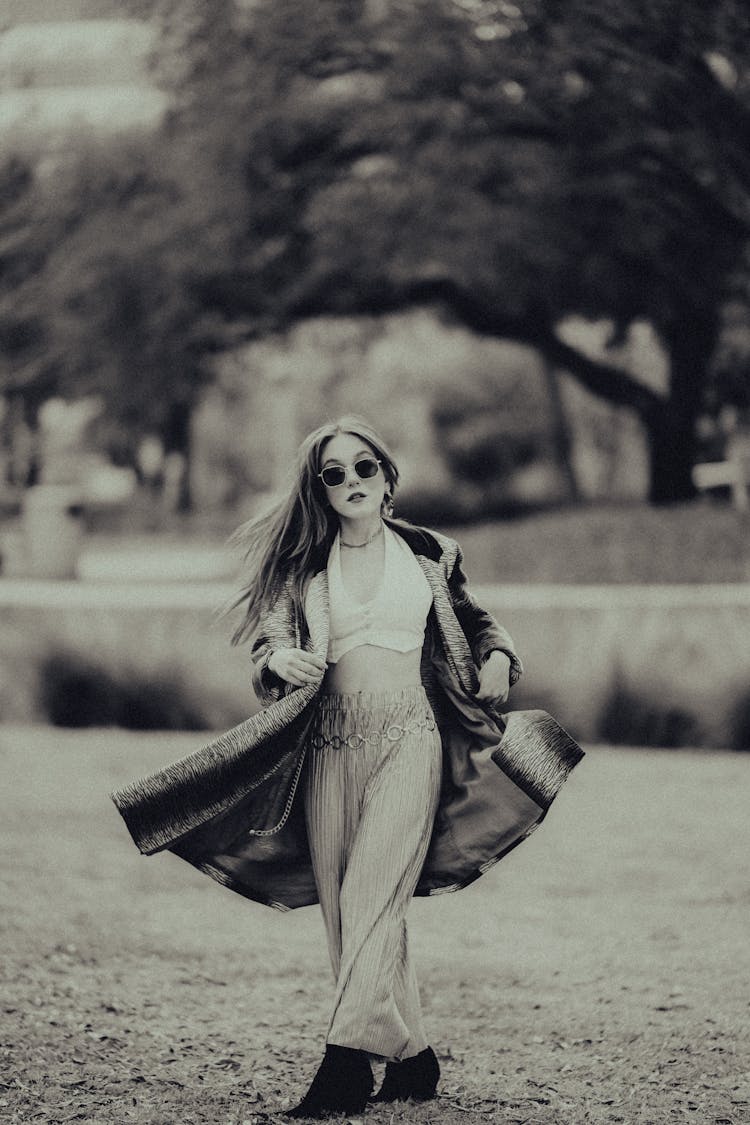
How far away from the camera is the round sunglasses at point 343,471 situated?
3.54 metres

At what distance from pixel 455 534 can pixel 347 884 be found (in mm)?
15537

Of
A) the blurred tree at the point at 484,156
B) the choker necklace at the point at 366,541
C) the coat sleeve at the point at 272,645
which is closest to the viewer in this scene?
the coat sleeve at the point at 272,645

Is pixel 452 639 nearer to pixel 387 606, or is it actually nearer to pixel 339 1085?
pixel 387 606

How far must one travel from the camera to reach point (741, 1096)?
12.1ft

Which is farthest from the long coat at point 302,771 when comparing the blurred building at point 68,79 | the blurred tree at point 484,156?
the blurred building at point 68,79

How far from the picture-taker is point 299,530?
3684mm

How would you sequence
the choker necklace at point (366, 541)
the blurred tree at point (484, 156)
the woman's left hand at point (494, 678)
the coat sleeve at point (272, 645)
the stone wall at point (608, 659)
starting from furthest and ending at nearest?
1. the blurred tree at point (484, 156)
2. the stone wall at point (608, 659)
3. the choker necklace at point (366, 541)
4. the woman's left hand at point (494, 678)
5. the coat sleeve at point (272, 645)

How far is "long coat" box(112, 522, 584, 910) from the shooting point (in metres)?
3.38

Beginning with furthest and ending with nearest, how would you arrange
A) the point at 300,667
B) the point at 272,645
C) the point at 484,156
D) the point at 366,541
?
1. the point at 484,156
2. the point at 366,541
3. the point at 272,645
4. the point at 300,667

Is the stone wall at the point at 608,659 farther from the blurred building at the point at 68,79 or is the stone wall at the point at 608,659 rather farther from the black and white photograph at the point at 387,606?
the blurred building at the point at 68,79

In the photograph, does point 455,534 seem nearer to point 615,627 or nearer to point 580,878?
point 615,627

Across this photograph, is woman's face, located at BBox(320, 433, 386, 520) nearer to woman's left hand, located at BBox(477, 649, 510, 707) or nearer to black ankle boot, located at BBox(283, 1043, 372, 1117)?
woman's left hand, located at BBox(477, 649, 510, 707)

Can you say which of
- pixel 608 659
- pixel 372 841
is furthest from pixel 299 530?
pixel 608 659

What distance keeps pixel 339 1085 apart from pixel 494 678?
3.27 ft
